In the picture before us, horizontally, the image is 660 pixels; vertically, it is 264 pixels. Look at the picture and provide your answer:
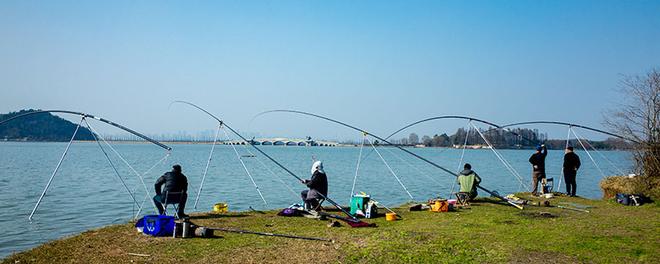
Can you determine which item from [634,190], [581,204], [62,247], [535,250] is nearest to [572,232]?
[535,250]

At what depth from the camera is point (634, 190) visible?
16594 millimetres

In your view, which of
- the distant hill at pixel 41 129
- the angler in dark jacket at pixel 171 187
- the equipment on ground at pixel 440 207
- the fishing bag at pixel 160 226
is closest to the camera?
the fishing bag at pixel 160 226

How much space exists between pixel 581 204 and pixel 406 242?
9251 mm

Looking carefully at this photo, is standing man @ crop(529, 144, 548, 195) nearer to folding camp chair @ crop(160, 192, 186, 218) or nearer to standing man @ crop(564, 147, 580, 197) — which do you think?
standing man @ crop(564, 147, 580, 197)

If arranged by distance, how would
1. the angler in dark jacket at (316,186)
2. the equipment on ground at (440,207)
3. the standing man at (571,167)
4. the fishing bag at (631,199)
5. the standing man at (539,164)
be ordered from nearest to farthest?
the angler in dark jacket at (316,186) → the equipment on ground at (440,207) → the fishing bag at (631,199) → the standing man at (571,167) → the standing man at (539,164)

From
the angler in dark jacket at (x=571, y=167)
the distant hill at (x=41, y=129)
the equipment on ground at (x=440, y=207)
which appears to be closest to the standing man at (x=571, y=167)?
the angler in dark jacket at (x=571, y=167)

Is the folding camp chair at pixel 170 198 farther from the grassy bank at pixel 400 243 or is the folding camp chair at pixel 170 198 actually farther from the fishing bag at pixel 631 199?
the fishing bag at pixel 631 199

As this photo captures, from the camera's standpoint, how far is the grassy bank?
8312 millimetres

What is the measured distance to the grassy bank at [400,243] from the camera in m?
8.31

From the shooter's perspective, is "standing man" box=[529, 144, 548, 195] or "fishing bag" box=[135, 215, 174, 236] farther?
"standing man" box=[529, 144, 548, 195]

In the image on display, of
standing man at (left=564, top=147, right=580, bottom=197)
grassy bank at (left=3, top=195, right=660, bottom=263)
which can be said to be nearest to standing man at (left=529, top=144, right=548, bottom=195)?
standing man at (left=564, top=147, right=580, bottom=197)

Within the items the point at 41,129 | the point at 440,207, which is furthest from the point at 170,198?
the point at 41,129

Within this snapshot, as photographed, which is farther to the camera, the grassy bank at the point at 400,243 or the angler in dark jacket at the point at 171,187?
the angler in dark jacket at the point at 171,187

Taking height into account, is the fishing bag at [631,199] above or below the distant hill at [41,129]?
below
